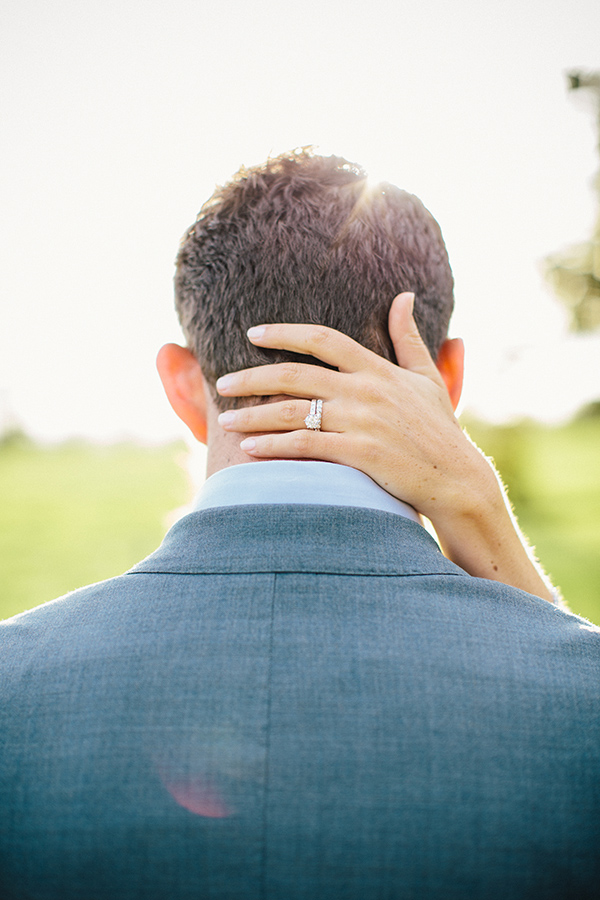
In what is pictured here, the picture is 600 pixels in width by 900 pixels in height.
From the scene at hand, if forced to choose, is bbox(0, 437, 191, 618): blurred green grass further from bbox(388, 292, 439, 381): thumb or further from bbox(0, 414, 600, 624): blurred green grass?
bbox(388, 292, 439, 381): thumb

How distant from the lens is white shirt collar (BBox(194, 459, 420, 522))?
1.36 m

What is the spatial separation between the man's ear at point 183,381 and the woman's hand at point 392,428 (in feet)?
0.87

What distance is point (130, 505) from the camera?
27.5 meters

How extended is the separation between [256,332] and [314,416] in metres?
0.27

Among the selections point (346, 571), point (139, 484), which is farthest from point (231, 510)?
point (139, 484)

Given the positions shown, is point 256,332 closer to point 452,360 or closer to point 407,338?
point 407,338

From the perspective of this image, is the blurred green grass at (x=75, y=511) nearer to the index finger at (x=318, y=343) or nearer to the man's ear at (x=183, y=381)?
the man's ear at (x=183, y=381)

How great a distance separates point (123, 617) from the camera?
3.88ft

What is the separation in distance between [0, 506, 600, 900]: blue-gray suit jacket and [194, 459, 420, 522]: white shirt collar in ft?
0.68

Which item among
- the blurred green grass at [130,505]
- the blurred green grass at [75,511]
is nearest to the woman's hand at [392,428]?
the blurred green grass at [130,505]

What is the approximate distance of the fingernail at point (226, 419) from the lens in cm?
154

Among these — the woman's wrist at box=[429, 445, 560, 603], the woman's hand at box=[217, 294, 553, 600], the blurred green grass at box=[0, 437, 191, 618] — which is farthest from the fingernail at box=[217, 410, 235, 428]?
the blurred green grass at box=[0, 437, 191, 618]

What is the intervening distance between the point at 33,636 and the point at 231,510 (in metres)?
0.47

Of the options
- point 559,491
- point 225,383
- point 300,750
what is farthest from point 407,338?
point 559,491
